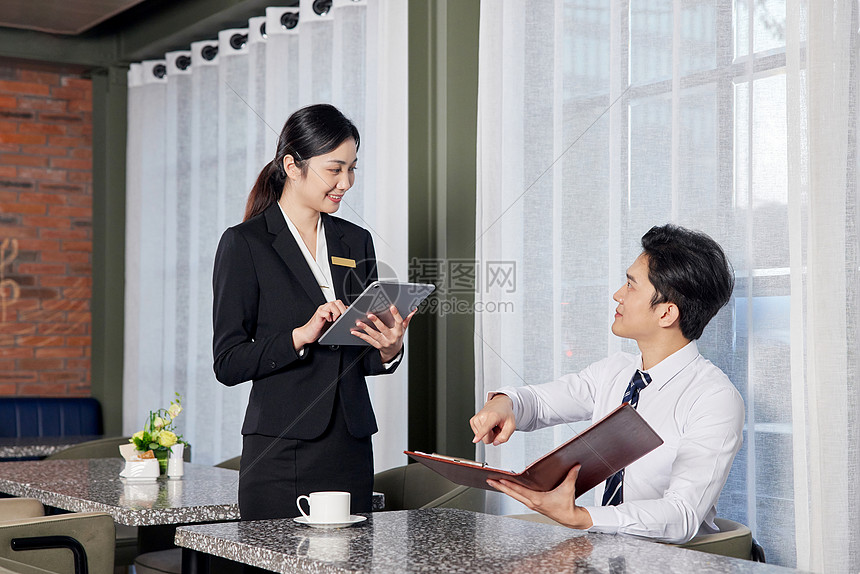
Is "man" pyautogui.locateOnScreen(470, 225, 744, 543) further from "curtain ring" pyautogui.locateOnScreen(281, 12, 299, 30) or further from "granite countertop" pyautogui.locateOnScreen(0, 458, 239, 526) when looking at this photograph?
"curtain ring" pyautogui.locateOnScreen(281, 12, 299, 30)

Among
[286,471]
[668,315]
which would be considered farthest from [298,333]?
[668,315]

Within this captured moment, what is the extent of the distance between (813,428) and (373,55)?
232 cm

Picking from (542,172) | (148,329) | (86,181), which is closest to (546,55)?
(542,172)

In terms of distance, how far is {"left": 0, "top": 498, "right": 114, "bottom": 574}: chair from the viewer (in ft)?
7.35

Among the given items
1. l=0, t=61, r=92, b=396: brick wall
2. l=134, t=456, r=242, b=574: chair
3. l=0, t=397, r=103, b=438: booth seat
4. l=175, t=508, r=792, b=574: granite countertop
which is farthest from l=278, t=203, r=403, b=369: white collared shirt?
l=0, t=61, r=92, b=396: brick wall

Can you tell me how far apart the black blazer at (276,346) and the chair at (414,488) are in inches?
24.1

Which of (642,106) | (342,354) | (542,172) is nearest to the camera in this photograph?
(342,354)

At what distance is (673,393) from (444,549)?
2.59 feet

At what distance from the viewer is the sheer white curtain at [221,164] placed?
364cm

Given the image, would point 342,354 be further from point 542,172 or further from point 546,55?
point 546,55

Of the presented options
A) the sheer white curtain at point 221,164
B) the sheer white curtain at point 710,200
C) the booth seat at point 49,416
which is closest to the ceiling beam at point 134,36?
the sheer white curtain at point 221,164

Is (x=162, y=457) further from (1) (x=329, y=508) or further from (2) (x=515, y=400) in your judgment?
(1) (x=329, y=508)

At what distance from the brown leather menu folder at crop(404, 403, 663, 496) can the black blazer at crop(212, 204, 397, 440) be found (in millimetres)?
553

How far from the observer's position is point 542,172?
10.1 ft
